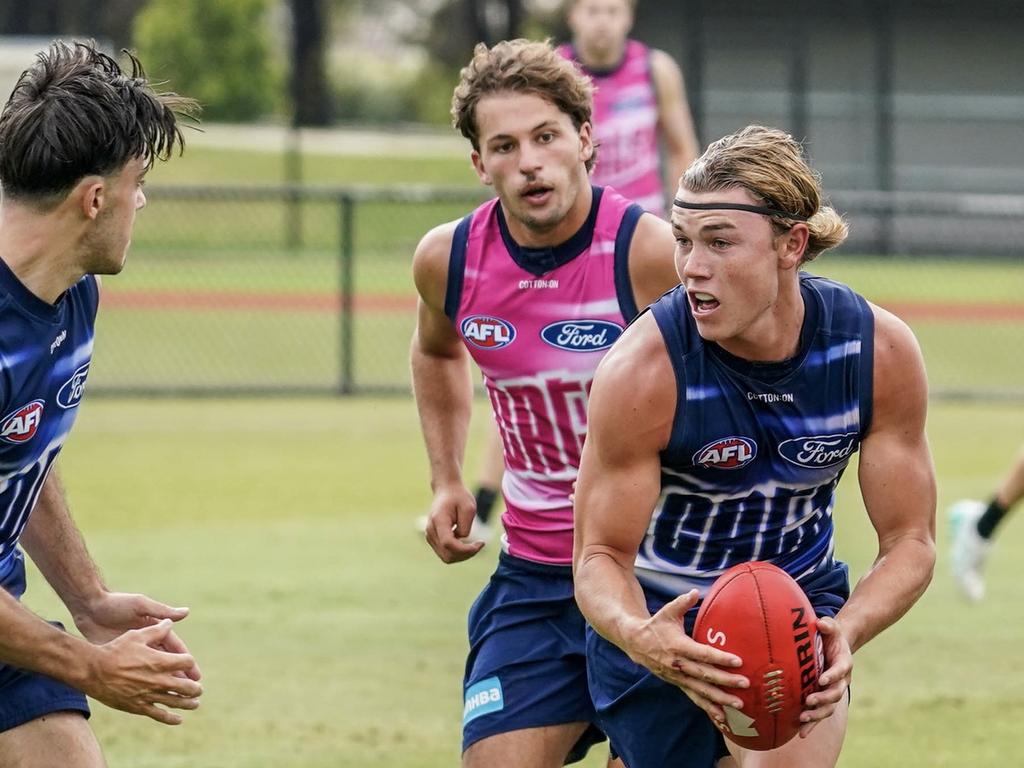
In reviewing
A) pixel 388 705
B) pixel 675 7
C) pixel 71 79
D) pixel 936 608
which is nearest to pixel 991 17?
pixel 675 7

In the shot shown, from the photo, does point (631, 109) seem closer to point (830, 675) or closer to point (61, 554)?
point (61, 554)

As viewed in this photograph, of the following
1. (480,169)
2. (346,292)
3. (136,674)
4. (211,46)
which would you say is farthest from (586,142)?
(211,46)

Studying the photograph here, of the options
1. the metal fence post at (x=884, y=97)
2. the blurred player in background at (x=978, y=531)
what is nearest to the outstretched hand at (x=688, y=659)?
the blurred player in background at (x=978, y=531)

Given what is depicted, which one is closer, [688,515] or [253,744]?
[688,515]

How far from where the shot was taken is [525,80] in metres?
5.00

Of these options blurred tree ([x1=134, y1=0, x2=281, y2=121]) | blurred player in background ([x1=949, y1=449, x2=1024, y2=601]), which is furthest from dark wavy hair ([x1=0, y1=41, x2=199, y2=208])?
blurred tree ([x1=134, y1=0, x2=281, y2=121])

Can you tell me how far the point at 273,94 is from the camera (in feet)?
128

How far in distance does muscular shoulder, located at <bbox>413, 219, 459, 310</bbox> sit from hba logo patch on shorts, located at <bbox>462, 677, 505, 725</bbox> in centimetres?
110

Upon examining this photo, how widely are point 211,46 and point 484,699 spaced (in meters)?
32.3

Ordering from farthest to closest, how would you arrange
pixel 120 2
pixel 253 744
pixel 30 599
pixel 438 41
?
pixel 438 41
pixel 120 2
pixel 30 599
pixel 253 744

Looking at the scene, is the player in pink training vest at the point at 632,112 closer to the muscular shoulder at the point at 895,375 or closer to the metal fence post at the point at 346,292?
the metal fence post at the point at 346,292

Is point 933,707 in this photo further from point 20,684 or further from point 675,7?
point 675,7

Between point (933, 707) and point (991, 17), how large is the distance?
2903 centimetres

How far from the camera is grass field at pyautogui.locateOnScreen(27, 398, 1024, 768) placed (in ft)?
20.3
